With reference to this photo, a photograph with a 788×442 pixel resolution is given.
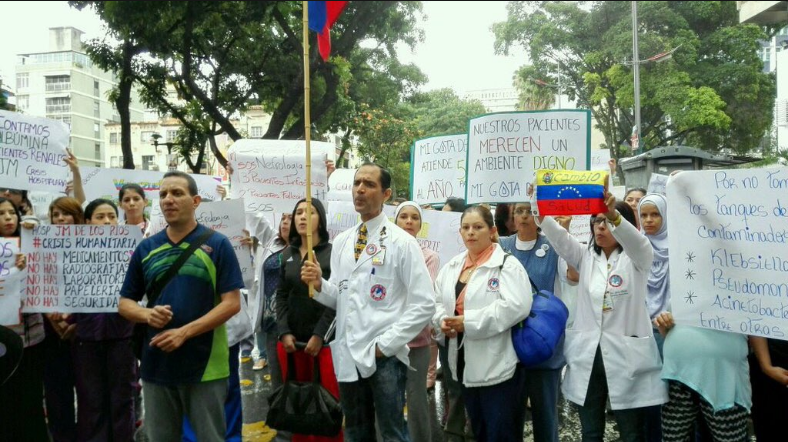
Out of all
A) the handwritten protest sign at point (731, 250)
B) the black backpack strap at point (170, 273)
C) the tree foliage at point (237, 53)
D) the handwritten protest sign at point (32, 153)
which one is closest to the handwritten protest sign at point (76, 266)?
the handwritten protest sign at point (32, 153)

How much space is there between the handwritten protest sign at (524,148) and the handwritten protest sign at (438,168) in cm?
167

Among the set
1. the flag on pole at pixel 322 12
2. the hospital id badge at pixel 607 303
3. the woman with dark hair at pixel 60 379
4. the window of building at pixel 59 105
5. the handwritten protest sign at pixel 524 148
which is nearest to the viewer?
the flag on pole at pixel 322 12

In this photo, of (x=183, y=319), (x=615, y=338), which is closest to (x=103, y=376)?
(x=183, y=319)

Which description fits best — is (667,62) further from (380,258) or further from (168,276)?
(168,276)

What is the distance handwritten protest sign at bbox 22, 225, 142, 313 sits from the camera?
4.40 metres

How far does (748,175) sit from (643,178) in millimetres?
12853

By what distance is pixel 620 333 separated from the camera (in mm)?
3979

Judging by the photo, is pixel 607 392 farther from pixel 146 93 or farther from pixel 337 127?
pixel 337 127

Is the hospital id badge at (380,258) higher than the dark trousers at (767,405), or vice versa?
the hospital id badge at (380,258)

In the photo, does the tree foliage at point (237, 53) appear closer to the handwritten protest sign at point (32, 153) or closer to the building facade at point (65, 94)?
the handwritten protest sign at point (32, 153)

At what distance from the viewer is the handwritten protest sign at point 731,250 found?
3508 mm

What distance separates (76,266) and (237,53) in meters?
11.8

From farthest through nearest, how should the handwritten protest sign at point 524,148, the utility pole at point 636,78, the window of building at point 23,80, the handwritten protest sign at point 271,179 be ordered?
the window of building at point 23,80 → the utility pole at point 636,78 → the handwritten protest sign at point 271,179 → the handwritten protest sign at point 524,148

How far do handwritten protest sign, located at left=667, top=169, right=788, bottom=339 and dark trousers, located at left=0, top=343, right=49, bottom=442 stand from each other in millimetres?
3971
